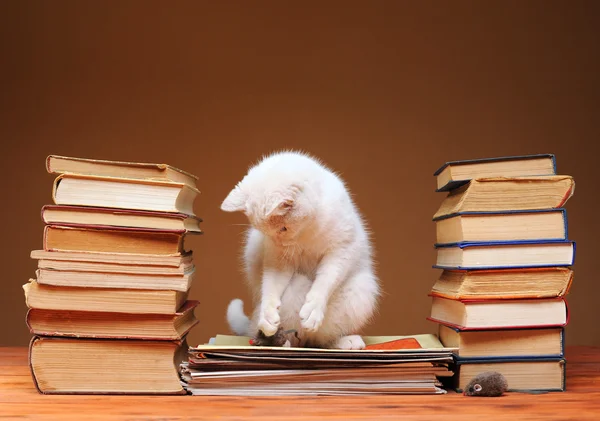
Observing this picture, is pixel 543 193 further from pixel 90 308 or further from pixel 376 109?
pixel 376 109

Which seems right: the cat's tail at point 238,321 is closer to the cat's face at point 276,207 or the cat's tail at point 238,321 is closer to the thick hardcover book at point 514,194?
the cat's face at point 276,207

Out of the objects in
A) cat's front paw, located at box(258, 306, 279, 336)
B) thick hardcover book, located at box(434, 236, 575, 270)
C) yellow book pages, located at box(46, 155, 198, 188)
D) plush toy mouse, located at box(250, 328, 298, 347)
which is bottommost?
plush toy mouse, located at box(250, 328, 298, 347)

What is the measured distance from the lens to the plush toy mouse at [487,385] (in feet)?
4.69

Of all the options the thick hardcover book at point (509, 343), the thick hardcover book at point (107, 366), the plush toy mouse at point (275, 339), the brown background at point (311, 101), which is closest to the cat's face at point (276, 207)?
the plush toy mouse at point (275, 339)

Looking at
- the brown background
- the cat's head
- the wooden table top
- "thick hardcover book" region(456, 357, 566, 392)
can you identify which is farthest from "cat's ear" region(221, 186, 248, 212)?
the brown background

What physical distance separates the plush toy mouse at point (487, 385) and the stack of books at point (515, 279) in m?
0.06

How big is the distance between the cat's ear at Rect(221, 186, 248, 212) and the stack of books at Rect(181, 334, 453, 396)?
35 centimetres

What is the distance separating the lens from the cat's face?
1490mm

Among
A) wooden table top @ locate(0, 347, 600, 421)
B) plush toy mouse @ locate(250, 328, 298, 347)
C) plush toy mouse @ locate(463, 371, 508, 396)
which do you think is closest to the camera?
wooden table top @ locate(0, 347, 600, 421)

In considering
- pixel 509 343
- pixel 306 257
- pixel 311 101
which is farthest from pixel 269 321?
pixel 311 101

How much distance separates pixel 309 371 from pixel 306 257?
35 cm

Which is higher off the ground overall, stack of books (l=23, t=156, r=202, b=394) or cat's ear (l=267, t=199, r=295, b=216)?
cat's ear (l=267, t=199, r=295, b=216)

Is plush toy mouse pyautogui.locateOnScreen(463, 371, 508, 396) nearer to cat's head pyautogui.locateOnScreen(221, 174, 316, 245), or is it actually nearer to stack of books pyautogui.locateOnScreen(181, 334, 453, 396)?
stack of books pyautogui.locateOnScreen(181, 334, 453, 396)

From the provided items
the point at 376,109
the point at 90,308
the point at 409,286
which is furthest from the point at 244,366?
the point at 376,109
